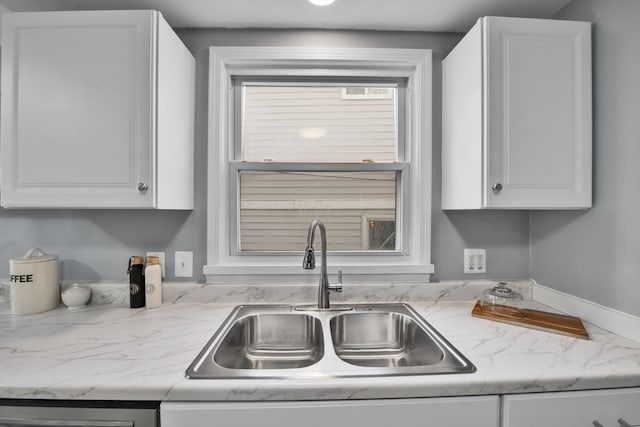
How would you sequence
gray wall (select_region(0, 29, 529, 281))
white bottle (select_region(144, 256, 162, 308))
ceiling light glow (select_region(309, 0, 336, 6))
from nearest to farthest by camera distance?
1. ceiling light glow (select_region(309, 0, 336, 6))
2. white bottle (select_region(144, 256, 162, 308))
3. gray wall (select_region(0, 29, 529, 281))

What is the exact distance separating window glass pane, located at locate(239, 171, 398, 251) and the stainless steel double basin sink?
0.34 m

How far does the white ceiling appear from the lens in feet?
4.56

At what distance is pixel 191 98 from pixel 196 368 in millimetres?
1200

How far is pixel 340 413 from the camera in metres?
0.87

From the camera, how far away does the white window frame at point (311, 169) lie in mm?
1562

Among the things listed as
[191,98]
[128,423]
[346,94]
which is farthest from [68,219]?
[346,94]

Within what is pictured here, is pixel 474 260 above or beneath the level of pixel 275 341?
above

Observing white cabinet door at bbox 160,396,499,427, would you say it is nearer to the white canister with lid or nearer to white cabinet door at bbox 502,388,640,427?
white cabinet door at bbox 502,388,640,427

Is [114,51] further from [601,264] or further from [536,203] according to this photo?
[601,264]

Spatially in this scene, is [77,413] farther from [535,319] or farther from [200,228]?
[535,319]

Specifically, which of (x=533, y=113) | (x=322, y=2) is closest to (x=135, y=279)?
(x=322, y=2)

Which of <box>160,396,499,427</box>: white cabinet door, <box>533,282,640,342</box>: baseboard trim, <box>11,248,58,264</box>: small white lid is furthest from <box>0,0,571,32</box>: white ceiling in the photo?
<box>160,396,499,427</box>: white cabinet door

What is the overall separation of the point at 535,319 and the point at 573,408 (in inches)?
16.1

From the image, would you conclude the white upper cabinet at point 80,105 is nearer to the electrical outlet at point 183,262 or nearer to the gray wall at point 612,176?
the electrical outlet at point 183,262
